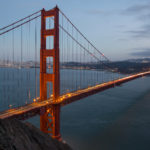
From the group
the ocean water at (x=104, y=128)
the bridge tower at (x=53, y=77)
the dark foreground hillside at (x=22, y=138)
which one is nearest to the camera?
the dark foreground hillside at (x=22, y=138)

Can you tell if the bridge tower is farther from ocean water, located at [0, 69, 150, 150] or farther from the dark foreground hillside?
the dark foreground hillside

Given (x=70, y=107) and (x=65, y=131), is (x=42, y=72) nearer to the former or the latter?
(x=65, y=131)

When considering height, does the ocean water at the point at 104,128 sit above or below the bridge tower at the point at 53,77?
below

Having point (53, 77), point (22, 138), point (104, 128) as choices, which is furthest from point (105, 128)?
point (22, 138)

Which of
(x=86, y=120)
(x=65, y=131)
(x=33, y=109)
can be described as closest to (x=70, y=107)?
(x=86, y=120)

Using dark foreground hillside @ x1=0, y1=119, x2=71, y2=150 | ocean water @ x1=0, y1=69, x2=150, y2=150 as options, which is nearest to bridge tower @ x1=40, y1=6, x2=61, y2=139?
ocean water @ x1=0, y1=69, x2=150, y2=150

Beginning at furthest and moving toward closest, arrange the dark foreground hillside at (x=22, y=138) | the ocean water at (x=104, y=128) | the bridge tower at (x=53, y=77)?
the ocean water at (x=104, y=128)
the bridge tower at (x=53, y=77)
the dark foreground hillside at (x=22, y=138)

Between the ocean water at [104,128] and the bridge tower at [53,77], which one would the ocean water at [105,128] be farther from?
the bridge tower at [53,77]

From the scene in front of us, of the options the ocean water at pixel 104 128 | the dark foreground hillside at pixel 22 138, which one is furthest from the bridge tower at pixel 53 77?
the dark foreground hillside at pixel 22 138

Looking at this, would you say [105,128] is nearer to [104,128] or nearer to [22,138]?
[104,128]

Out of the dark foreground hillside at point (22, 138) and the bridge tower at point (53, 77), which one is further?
the bridge tower at point (53, 77)
